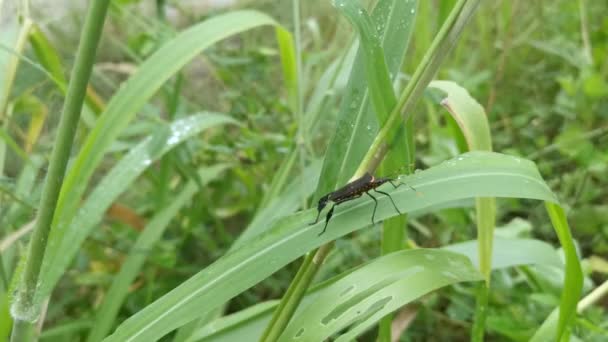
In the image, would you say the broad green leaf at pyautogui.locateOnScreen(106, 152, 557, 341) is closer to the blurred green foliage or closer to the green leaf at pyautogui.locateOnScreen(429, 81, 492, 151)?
the green leaf at pyautogui.locateOnScreen(429, 81, 492, 151)

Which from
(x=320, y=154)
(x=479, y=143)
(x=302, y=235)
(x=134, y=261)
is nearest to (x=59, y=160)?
(x=302, y=235)

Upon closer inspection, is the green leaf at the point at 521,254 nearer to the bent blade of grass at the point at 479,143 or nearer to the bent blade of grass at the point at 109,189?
the bent blade of grass at the point at 479,143

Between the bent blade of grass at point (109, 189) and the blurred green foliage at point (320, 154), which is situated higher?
the bent blade of grass at point (109, 189)

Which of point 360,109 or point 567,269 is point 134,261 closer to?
point 360,109

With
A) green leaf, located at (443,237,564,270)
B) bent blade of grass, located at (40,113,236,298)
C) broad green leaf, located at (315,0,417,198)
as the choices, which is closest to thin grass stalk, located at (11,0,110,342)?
bent blade of grass, located at (40,113,236,298)

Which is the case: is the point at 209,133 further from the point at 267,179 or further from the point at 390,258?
the point at 390,258

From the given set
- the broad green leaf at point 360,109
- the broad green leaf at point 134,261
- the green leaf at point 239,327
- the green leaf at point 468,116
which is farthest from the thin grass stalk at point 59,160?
the green leaf at point 468,116
